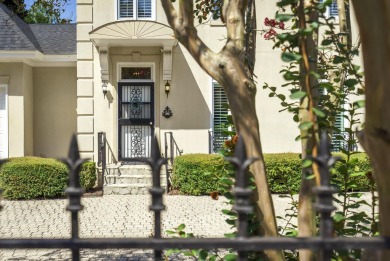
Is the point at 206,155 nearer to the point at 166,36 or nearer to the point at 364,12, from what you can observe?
the point at 166,36

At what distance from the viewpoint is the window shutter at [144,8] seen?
12727 mm

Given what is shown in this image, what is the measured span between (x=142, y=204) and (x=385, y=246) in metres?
8.69

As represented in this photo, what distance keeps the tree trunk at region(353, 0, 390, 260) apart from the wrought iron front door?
1147 cm

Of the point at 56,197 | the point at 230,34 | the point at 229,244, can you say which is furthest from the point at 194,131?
the point at 229,244

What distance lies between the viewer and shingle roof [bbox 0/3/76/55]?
12.8 m

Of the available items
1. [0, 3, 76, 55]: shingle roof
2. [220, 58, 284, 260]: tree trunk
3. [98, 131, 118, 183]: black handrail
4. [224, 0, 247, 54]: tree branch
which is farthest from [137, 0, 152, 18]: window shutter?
[220, 58, 284, 260]: tree trunk

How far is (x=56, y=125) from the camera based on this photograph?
14.1m

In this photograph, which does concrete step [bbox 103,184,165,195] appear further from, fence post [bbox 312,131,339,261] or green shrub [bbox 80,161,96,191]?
fence post [bbox 312,131,339,261]

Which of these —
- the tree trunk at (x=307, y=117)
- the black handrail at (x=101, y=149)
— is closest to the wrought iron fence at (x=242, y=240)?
the tree trunk at (x=307, y=117)

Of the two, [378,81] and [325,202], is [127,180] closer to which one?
[325,202]

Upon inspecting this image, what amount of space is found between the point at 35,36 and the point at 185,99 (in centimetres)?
633

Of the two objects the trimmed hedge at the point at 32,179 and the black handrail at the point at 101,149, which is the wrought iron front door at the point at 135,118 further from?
the trimmed hedge at the point at 32,179

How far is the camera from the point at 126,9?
12750mm

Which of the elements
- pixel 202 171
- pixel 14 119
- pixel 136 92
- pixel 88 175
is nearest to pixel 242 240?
pixel 202 171
